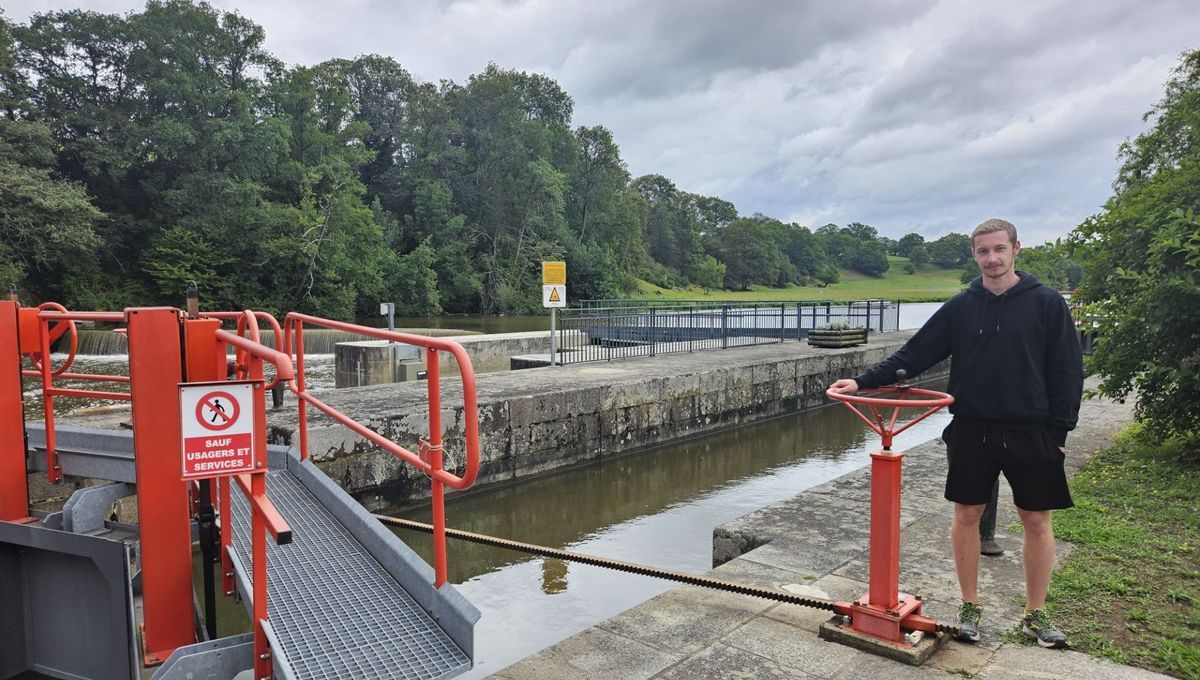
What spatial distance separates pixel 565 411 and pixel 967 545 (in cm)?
619

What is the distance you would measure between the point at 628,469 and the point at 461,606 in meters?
6.85

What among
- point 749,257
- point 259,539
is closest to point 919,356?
point 259,539

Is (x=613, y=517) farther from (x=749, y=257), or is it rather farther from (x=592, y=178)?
(x=749, y=257)

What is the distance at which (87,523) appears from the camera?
4.09 meters

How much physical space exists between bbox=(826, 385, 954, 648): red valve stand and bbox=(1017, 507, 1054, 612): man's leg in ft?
1.59

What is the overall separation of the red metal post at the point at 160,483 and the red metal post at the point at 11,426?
166cm

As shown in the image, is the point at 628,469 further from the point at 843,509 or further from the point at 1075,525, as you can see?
the point at 1075,525

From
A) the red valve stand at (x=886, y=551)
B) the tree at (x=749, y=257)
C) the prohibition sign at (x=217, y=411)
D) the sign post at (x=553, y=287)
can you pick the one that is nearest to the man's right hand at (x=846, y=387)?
the red valve stand at (x=886, y=551)

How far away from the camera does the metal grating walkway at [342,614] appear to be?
244cm

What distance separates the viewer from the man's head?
3.04 meters

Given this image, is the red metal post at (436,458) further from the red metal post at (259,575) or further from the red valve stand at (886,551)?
the red valve stand at (886,551)

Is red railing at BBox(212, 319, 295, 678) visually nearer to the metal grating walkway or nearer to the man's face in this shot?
the metal grating walkway

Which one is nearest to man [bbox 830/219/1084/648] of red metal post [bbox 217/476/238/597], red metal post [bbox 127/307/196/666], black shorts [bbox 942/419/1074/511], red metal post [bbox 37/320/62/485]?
black shorts [bbox 942/419/1074/511]

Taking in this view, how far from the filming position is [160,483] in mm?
3137
